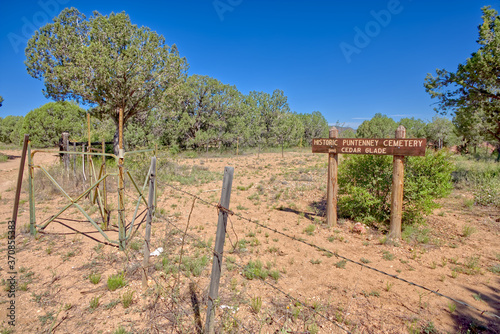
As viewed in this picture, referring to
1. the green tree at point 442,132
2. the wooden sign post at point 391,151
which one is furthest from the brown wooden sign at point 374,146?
the green tree at point 442,132

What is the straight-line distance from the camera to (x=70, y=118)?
3025 centimetres

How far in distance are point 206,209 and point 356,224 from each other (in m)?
4.66

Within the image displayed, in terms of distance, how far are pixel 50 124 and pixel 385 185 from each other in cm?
3461

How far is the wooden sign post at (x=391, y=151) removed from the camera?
6.17 meters

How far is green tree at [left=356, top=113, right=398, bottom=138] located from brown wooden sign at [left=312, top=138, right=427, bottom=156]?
50.3 meters

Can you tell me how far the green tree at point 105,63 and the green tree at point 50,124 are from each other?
13.8m

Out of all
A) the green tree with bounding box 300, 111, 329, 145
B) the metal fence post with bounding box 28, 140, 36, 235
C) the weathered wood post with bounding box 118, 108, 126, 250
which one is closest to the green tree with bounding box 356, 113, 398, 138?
the green tree with bounding box 300, 111, 329, 145

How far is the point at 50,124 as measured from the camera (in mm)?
29547

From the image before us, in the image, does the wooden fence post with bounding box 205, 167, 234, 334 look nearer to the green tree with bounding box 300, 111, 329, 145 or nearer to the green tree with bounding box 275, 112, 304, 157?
the green tree with bounding box 275, 112, 304, 157

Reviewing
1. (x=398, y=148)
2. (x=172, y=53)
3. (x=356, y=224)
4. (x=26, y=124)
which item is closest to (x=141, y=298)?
(x=356, y=224)

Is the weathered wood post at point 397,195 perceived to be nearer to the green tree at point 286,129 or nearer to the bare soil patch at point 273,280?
the bare soil patch at point 273,280

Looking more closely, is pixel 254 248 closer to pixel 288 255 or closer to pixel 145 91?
pixel 288 255

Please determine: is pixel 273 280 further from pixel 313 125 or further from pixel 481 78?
pixel 313 125

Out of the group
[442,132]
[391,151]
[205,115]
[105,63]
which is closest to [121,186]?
[391,151]
